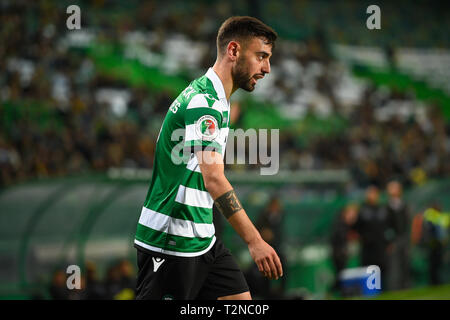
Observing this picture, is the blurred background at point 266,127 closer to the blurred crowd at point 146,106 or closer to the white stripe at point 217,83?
the blurred crowd at point 146,106

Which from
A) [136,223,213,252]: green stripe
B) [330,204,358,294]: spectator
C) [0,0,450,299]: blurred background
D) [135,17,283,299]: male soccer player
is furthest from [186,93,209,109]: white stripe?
[330,204,358,294]: spectator

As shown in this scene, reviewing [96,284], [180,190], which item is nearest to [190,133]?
[180,190]

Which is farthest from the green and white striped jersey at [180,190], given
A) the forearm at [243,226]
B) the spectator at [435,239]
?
the spectator at [435,239]

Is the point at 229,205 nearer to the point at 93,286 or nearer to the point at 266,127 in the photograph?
the point at 93,286

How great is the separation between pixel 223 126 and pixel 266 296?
597 centimetres

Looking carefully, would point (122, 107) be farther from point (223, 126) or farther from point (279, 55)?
point (223, 126)

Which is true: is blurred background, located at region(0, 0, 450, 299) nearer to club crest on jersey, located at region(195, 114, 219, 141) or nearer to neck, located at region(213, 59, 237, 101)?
neck, located at region(213, 59, 237, 101)

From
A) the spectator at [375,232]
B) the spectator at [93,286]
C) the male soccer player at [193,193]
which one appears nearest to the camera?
the male soccer player at [193,193]

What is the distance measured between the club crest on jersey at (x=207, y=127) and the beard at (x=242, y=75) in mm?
378

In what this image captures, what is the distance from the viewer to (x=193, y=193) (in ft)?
11.9

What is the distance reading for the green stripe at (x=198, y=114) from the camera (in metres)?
3.46

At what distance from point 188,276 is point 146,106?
1322cm

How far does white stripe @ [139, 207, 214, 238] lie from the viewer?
11.9 ft
